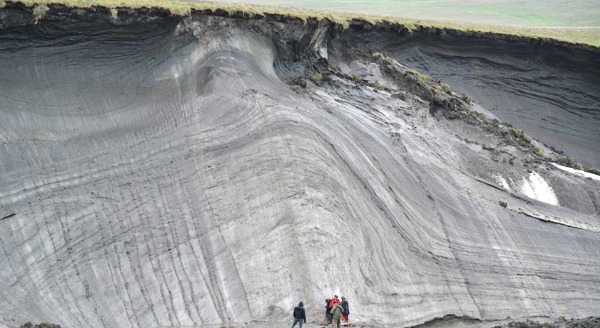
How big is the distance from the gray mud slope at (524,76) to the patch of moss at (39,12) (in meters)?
13.5

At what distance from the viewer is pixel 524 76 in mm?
30047

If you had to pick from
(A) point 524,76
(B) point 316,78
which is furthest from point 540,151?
(B) point 316,78

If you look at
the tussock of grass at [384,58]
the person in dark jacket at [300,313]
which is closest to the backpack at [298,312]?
the person in dark jacket at [300,313]

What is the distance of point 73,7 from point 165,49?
103 inches

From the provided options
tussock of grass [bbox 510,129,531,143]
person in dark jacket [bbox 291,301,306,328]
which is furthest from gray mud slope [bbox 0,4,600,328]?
tussock of grass [bbox 510,129,531,143]

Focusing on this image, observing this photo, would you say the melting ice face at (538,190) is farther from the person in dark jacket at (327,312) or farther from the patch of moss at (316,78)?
the person in dark jacket at (327,312)

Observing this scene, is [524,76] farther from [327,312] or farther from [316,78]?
[327,312]

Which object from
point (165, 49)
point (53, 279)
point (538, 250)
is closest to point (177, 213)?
point (53, 279)

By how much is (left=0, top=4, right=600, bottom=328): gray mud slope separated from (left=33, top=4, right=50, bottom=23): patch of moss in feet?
0.58

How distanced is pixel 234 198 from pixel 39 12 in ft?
19.8

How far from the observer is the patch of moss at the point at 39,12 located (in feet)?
58.4

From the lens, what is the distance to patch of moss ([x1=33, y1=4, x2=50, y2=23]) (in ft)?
58.4

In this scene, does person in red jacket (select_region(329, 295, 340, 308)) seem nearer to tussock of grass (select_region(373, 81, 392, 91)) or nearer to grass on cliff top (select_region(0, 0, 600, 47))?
grass on cliff top (select_region(0, 0, 600, 47))

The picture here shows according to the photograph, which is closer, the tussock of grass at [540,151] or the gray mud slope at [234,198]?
the gray mud slope at [234,198]
